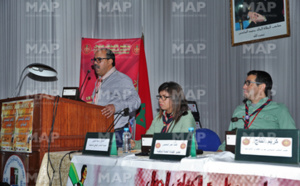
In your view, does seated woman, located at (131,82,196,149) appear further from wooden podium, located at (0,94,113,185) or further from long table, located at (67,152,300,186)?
long table, located at (67,152,300,186)

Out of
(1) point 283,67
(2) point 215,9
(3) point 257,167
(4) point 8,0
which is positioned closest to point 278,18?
(1) point 283,67

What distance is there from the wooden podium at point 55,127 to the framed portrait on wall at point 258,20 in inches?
104

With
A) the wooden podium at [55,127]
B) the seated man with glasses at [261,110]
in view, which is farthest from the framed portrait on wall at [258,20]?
the wooden podium at [55,127]

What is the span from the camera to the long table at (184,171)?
51.4 inches

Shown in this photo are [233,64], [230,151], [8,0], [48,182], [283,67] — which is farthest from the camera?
[8,0]

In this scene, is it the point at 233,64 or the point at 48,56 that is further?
the point at 48,56

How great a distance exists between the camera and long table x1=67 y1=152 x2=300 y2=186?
1305mm

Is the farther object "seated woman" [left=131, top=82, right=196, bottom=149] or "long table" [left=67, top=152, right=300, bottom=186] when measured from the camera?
"seated woman" [left=131, top=82, right=196, bottom=149]

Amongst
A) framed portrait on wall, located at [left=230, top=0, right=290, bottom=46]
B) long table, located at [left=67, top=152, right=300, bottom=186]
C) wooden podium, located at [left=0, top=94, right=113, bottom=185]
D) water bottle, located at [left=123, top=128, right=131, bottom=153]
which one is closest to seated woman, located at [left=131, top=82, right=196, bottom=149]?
water bottle, located at [left=123, top=128, right=131, bottom=153]

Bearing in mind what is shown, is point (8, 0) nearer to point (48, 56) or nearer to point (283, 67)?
point (48, 56)

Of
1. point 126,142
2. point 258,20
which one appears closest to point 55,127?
point 126,142

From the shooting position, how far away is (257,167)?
1.33m

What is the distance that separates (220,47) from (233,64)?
32cm

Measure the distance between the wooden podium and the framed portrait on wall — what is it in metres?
2.64
